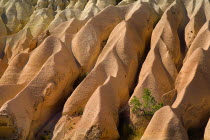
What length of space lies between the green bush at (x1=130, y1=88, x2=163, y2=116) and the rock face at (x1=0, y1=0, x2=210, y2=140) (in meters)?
0.23

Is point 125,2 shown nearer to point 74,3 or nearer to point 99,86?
point 74,3

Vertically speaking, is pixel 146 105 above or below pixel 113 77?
below

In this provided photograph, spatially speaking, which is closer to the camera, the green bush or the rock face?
the rock face

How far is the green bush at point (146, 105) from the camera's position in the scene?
50.1 ft

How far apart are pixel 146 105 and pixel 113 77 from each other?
2018mm

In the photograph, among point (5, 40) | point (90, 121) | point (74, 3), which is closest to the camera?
point (90, 121)

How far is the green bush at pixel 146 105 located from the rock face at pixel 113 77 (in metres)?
0.23

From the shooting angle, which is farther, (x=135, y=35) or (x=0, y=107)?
(x=135, y=35)

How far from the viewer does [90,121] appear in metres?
14.7

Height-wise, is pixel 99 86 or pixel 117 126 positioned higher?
pixel 99 86

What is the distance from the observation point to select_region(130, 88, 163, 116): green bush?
15.3 meters

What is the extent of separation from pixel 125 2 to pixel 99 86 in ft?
33.2

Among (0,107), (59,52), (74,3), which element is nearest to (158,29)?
(59,52)

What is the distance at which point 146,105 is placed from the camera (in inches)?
599
